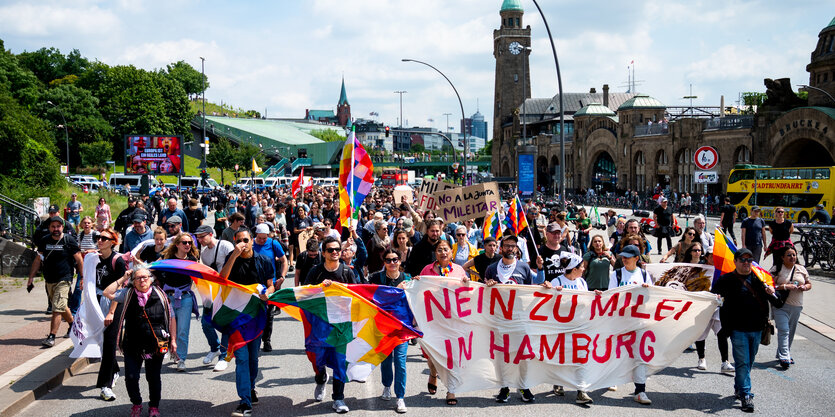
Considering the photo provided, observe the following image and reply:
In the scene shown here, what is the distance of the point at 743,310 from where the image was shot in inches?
287

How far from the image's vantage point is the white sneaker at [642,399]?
7.21 meters

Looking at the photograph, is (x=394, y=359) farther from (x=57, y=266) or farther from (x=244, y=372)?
(x=57, y=266)

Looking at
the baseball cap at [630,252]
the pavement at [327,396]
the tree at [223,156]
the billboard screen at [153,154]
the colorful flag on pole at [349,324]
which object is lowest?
the pavement at [327,396]

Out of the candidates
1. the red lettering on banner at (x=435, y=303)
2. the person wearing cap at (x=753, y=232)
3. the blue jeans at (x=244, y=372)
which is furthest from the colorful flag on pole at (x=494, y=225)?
the blue jeans at (x=244, y=372)

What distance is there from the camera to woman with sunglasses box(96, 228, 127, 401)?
747 centimetres

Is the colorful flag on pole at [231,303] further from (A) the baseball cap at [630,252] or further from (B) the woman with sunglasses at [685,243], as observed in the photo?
(B) the woman with sunglasses at [685,243]

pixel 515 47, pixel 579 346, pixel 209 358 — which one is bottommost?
pixel 209 358

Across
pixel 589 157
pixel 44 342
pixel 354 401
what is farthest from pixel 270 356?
pixel 589 157

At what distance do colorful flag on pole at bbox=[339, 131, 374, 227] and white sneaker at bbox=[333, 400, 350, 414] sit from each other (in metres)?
6.35

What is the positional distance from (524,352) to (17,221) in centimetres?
1724

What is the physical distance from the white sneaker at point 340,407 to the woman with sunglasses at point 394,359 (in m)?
0.50

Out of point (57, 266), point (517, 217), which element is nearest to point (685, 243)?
point (517, 217)

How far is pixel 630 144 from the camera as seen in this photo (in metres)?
64.5

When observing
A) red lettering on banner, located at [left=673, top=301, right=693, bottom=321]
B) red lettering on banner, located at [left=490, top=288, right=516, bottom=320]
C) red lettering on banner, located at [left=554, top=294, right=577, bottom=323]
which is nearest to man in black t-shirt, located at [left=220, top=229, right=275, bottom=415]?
red lettering on banner, located at [left=490, top=288, right=516, bottom=320]
